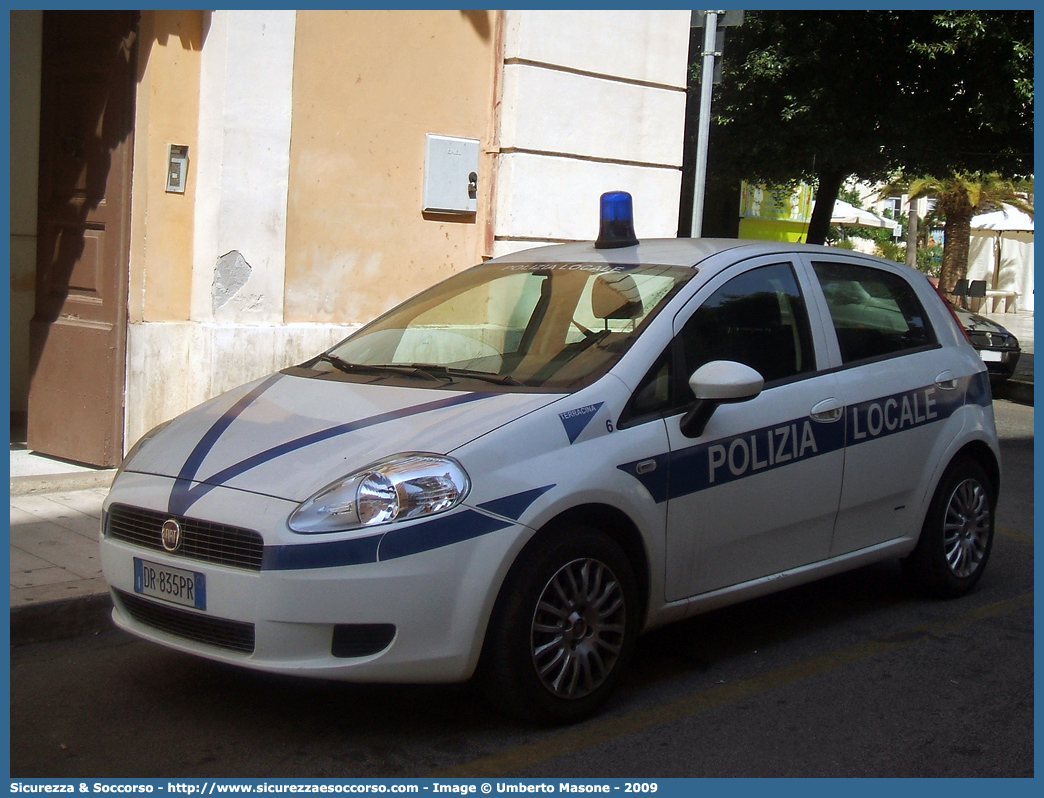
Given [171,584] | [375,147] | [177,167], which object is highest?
[375,147]

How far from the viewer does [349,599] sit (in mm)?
3582

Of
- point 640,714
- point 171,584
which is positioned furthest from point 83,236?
point 640,714

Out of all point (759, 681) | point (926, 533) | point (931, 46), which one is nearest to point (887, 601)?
point (926, 533)

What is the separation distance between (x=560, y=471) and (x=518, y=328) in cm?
104

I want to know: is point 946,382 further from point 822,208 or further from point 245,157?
point 822,208

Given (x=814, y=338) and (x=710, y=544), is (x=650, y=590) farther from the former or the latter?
(x=814, y=338)

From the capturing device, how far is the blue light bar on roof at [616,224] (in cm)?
521

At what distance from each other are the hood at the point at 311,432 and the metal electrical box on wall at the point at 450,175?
4710 mm

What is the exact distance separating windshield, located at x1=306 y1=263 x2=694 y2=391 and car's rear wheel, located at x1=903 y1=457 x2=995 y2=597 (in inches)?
70.4

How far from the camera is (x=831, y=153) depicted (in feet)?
54.9

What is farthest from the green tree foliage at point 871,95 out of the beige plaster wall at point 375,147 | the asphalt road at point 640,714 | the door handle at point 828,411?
the asphalt road at point 640,714

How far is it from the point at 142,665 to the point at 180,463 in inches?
41.1

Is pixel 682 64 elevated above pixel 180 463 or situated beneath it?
elevated above

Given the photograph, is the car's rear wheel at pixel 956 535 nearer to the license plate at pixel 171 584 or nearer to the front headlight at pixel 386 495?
the front headlight at pixel 386 495
